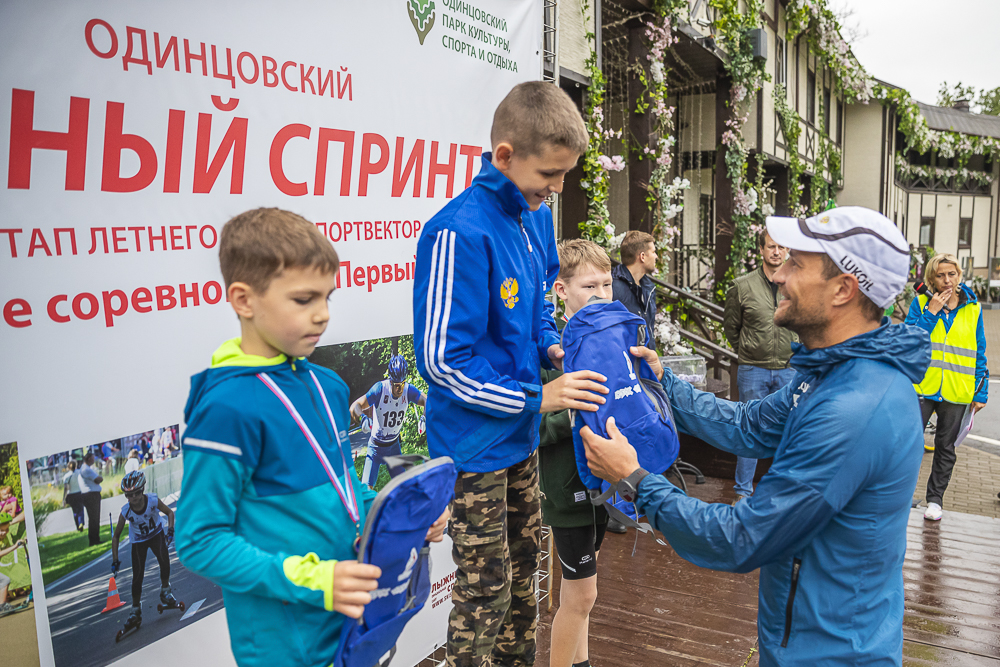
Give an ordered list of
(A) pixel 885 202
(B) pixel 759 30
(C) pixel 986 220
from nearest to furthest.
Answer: (B) pixel 759 30, (A) pixel 885 202, (C) pixel 986 220

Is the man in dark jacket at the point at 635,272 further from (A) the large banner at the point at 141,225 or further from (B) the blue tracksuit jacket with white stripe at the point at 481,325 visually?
(B) the blue tracksuit jacket with white stripe at the point at 481,325

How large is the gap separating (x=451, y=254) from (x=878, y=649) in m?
1.35

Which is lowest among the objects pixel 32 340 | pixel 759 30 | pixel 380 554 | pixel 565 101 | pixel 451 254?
pixel 380 554

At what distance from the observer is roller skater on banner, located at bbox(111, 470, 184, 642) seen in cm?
172

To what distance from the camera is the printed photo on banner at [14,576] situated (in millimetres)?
1488

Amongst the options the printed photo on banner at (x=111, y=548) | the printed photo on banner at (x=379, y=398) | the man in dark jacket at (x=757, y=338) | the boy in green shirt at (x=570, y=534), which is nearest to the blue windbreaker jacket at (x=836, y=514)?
the boy in green shirt at (x=570, y=534)

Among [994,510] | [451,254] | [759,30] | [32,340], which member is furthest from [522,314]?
[759,30]

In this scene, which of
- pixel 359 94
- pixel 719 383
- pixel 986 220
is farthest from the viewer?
pixel 986 220

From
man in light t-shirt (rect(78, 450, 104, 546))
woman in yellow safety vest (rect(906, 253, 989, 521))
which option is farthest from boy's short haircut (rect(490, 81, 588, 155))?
woman in yellow safety vest (rect(906, 253, 989, 521))

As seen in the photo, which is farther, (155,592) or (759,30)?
(759,30)

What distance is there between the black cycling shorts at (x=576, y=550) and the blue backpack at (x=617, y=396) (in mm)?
394

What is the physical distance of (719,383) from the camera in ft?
19.2

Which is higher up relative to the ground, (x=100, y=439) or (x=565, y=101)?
(x=565, y=101)

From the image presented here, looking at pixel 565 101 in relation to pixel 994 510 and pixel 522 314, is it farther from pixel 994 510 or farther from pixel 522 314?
pixel 994 510
